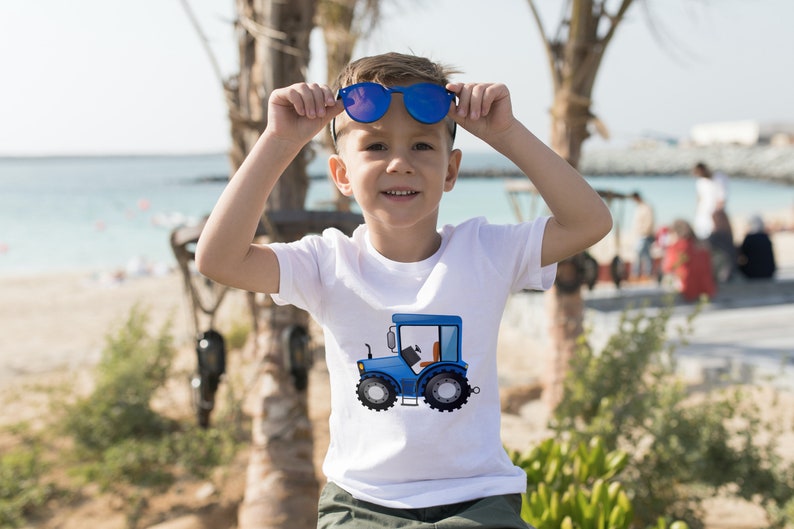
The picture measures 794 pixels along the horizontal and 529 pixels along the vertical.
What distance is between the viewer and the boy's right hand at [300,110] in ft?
5.06

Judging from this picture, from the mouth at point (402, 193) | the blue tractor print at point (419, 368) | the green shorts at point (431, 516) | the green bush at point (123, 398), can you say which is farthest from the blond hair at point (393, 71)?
the green bush at point (123, 398)

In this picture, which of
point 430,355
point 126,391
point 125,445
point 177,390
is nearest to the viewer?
point 430,355

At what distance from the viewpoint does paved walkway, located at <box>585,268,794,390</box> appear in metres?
6.20

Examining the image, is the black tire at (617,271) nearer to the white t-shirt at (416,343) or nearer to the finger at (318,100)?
the white t-shirt at (416,343)

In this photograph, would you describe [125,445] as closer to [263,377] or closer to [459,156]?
[263,377]

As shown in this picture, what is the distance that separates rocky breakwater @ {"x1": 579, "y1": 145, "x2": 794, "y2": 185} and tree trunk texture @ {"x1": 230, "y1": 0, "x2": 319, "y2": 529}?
157ft

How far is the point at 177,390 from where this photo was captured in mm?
7078

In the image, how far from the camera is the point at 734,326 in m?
8.33

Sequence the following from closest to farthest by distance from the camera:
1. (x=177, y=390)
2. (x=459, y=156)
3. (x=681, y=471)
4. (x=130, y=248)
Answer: (x=459, y=156), (x=681, y=471), (x=177, y=390), (x=130, y=248)

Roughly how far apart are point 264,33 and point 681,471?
2828mm

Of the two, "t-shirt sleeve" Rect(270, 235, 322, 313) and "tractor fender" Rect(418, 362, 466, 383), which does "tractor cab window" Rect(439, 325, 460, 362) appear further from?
"t-shirt sleeve" Rect(270, 235, 322, 313)

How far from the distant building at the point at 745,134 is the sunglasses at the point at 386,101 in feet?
285

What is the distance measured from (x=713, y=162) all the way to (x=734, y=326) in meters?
66.8

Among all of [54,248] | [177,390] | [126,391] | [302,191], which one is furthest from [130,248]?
[302,191]
